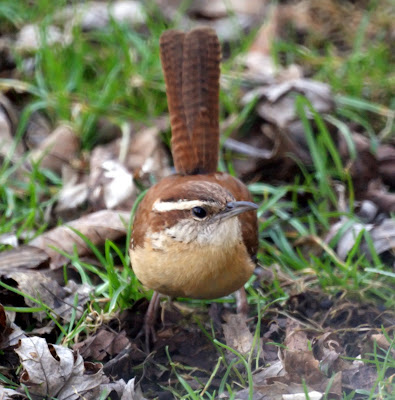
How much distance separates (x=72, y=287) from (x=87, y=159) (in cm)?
197

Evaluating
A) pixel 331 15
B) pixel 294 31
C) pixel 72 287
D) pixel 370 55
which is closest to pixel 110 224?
pixel 72 287

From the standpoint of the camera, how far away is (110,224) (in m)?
5.30

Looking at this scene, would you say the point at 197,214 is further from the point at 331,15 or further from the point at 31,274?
the point at 331,15

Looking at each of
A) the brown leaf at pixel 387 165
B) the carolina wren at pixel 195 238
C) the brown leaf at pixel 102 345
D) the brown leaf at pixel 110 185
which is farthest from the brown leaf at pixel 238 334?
the brown leaf at pixel 387 165

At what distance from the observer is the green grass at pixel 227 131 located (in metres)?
4.77

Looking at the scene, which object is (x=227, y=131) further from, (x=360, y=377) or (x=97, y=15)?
(x=360, y=377)

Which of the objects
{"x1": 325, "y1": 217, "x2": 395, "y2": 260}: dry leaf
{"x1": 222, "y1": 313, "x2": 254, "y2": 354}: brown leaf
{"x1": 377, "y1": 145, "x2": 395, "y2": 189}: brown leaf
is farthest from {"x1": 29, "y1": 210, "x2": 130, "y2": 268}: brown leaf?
{"x1": 377, "y1": 145, "x2": 395, "y2": 189}: brown leaf

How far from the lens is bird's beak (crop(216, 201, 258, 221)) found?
406cm

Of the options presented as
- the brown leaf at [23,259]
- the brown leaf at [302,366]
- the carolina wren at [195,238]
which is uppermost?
the carolina wren at [195,238]

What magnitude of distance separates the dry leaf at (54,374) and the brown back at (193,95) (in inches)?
61.1

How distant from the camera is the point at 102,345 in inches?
169

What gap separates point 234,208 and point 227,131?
2449mm

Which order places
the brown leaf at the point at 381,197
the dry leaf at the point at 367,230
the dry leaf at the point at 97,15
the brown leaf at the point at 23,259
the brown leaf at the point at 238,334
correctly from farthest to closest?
the dry leaf at the point at 97,15
the brown leaf at the point at 381,197
the dry leaf at the point at 367,230
the brown leaf at the point at 23,259
the brown leaf at the point at 238,334

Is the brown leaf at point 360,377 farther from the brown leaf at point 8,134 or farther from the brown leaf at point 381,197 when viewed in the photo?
the brown leaf at point 8,134
